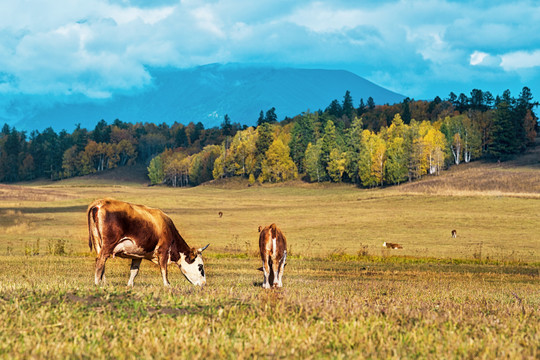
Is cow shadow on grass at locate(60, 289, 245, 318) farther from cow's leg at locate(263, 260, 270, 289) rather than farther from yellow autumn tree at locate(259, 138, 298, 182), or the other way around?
yellow autumn tree at locate(259, 138, 298, 182)

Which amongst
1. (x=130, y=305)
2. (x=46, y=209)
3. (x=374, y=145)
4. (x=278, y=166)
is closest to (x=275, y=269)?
(x=130, y=305)

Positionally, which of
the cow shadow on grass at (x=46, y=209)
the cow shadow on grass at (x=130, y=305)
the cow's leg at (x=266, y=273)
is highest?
the cow shadow on grass at (x=130, y=305)

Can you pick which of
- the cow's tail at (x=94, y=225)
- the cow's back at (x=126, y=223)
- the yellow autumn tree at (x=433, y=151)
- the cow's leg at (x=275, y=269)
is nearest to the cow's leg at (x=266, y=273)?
the cow's leg at (x=275, y=269)

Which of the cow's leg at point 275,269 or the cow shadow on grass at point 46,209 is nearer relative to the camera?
the cow's leg at point 275,269

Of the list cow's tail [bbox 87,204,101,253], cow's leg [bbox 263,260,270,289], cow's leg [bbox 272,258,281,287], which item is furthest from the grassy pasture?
cow's tail [bbox 87,204,101,253]

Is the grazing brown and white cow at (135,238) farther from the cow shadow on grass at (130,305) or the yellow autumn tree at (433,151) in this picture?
the yellow autumn tree at (433,151)

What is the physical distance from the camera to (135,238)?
14.3 metres

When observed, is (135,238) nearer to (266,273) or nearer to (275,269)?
(266,273)

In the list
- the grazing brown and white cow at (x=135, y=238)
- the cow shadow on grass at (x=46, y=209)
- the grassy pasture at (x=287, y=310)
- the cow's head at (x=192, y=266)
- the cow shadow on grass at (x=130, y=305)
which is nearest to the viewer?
the grassy pasture at (x=287, y=310)

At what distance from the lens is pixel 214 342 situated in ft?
23.1

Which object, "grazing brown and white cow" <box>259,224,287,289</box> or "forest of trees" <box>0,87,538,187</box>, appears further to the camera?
"forest of trees" <box>0,87,538,187</box>

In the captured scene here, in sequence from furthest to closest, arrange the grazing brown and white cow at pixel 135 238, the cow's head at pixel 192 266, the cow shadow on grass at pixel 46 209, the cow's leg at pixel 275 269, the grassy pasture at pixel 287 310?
the cow shadow on grass at pixel 46 209, the cow's leg at pixel 275 269, the cow's head at pixel 192 266, the grazing brown and white cow at pixel 135 238, the grassy pasture at pixel 287 310

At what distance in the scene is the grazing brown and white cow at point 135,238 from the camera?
13836mm

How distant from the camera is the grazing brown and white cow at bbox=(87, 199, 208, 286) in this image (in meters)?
13.8
